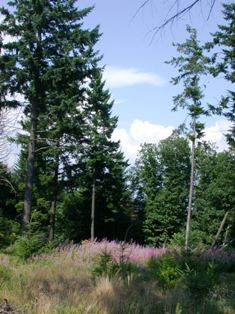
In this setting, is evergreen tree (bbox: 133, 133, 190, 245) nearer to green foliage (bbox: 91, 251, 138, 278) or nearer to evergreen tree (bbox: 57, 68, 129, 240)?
evergreen tree (bbox: 57, 68, 129, 240)

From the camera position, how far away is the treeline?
26625 mm

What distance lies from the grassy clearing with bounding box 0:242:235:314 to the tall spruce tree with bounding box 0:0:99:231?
50.5 feet

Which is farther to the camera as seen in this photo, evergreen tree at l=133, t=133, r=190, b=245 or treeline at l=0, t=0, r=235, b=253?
evergreen tree at l=133, t=133, r=190, b=245

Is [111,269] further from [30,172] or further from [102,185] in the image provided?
[102,185]

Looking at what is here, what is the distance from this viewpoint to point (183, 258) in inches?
458

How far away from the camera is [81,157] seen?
3597cm

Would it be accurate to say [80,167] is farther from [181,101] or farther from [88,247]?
[88,247]

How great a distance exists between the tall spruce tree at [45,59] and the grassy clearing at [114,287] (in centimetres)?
1540

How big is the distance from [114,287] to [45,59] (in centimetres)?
2116

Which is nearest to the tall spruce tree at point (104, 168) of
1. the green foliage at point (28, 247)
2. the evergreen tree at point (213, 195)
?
the evergreen tree at point (213, 195)

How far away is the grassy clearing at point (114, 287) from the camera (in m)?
6.40

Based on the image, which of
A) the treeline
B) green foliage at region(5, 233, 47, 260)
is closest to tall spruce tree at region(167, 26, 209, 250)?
the treeline

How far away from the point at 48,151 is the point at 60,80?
5.85 m

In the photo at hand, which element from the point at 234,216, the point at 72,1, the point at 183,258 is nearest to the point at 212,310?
the point at 183,258
